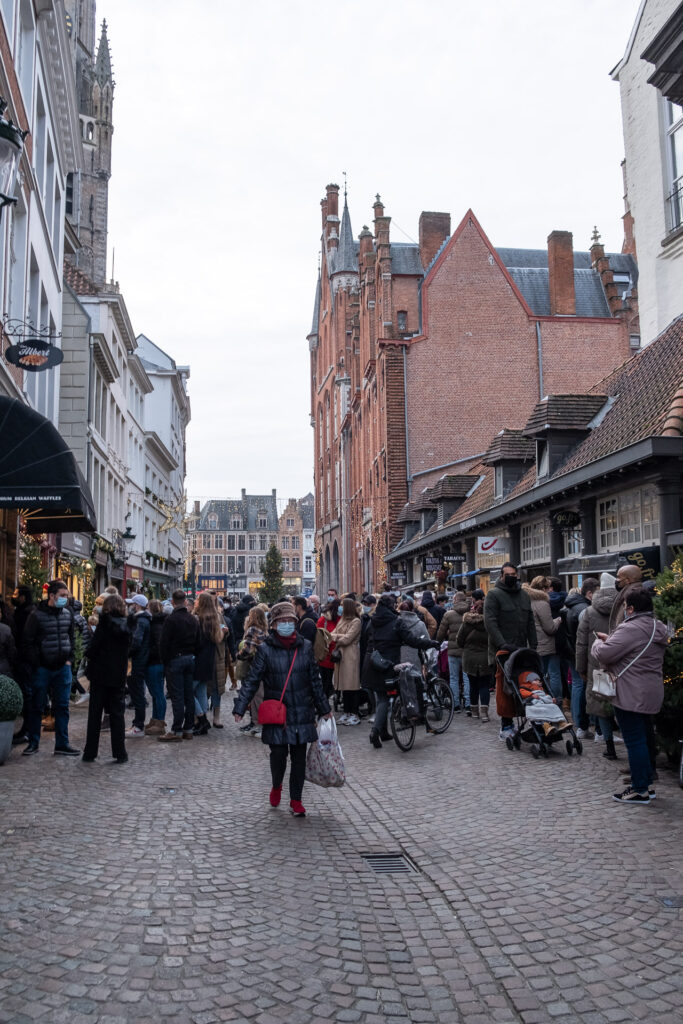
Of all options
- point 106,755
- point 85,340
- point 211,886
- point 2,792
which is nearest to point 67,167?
point 85,340

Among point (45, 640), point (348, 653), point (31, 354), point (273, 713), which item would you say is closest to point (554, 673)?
point (348, 653)

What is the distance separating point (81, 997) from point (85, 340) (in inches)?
1027

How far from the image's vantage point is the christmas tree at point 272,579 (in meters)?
88.4

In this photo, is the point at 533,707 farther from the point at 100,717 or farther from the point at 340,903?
the point at 340,903

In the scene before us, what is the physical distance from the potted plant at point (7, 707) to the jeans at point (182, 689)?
8.04 ft

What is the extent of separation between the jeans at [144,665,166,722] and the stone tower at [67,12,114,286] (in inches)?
2776

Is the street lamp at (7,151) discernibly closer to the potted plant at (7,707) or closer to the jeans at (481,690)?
the potted plant at (7,707)

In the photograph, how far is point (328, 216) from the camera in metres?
66.1

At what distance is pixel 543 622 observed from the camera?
10.8 meters

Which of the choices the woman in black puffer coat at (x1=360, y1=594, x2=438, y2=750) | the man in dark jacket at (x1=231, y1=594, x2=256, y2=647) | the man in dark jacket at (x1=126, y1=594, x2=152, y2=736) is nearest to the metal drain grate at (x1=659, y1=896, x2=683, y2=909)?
the woman in black puffer coat at (x1=360, y1=594, x2=438, y2=750)

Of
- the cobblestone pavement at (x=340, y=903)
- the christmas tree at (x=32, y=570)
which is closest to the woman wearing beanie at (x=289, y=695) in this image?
the cobblestone pavement at (x=340, y=903)

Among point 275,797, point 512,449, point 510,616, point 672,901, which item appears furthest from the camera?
point 512,449

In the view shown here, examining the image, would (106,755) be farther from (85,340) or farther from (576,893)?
(85,340)

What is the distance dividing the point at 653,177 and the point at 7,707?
15.2 meters
